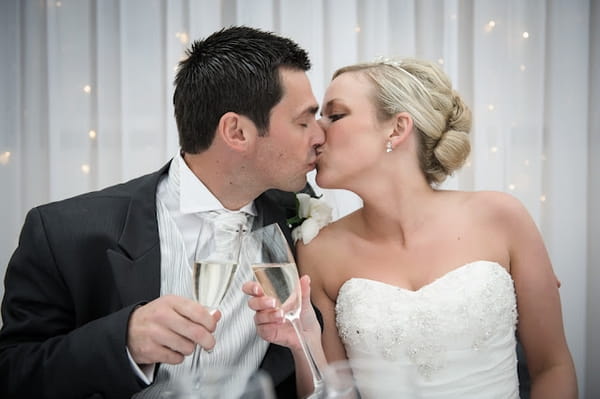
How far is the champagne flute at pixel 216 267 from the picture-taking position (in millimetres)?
1105

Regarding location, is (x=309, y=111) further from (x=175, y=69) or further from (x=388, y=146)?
(x=175, y=69)

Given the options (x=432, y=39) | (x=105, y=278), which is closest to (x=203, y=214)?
(x=105, y=278)

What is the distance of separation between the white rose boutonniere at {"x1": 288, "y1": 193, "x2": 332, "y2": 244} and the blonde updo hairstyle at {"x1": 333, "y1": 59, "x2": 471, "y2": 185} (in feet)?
1.27

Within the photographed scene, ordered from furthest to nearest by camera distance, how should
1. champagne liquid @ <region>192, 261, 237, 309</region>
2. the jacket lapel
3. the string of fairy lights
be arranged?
1. the string of fairy lights
2. the jacket lapel
3. champagne liquid @ <region>192, 261, 237, 309</region>

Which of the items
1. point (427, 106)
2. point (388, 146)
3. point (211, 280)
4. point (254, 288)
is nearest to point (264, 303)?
point (254, 288)

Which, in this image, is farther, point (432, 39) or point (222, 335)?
point (432, 39)

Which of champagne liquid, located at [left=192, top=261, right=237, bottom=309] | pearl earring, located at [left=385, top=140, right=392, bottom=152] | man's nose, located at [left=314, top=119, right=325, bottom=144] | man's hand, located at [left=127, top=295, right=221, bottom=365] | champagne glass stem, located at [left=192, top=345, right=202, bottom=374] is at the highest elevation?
man's nose, located at [left=314, top=119, right=325, bottom=144]

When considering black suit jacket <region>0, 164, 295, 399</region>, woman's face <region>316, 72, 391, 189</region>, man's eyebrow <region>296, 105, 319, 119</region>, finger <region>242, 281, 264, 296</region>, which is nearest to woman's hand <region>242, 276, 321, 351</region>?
finger <region>242, 281, 264, 296</region>

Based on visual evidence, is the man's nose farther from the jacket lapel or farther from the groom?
the jacket lapel

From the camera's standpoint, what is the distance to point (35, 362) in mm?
1389

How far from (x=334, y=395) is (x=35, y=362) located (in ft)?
2.43

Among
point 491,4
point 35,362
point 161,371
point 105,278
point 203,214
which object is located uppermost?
point 491,4

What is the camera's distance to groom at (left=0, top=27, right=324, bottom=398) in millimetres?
1325

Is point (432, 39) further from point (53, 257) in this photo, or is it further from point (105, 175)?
point (53, 257)
